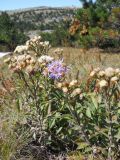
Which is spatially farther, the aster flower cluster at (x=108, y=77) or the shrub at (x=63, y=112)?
the shrub at (x=63, y=112)

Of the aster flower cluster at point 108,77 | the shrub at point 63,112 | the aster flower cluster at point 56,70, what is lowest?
the shrub at point 63,112

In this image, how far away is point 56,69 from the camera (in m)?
3.39

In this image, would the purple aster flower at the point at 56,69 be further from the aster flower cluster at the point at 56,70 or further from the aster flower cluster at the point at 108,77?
the aster flower cluster at the point at 108,77

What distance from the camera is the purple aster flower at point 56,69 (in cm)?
337

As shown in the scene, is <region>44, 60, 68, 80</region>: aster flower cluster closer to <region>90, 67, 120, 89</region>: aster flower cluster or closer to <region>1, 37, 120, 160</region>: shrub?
<region>1, 37, 120, 160</region>: shrub

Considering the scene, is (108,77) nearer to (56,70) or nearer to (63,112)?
(56,70)

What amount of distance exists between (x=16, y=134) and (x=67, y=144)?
1.45 ft

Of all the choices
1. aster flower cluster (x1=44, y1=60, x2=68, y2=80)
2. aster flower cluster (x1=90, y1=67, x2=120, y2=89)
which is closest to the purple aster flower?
aster flower cluster (x1=44, y1=60, x2=68, y2=80)

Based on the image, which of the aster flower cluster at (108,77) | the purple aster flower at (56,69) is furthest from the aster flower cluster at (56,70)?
the aster flower cluster at (108,77)

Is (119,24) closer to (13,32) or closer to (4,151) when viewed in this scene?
(13,32)

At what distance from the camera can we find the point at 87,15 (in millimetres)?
18391

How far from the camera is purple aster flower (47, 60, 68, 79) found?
337 centimetres

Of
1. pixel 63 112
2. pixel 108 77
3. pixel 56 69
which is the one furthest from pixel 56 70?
pixel 108 77

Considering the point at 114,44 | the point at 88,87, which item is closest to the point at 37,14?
the point at 114,44
